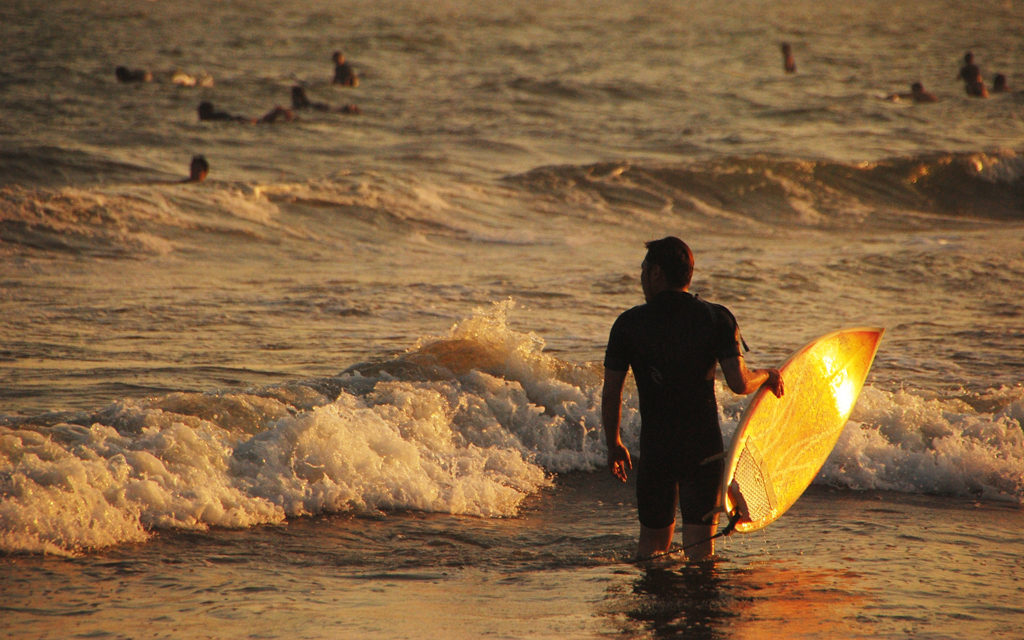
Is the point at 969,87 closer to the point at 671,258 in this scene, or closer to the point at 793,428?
the point at 793,428

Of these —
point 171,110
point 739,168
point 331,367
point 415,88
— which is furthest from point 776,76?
point 331,367

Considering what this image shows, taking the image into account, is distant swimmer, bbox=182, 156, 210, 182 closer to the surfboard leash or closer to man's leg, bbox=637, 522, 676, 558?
man's leg, bbox=637, 522, 676, 558

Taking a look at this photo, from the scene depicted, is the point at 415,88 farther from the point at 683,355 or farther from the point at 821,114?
the point at 683,355

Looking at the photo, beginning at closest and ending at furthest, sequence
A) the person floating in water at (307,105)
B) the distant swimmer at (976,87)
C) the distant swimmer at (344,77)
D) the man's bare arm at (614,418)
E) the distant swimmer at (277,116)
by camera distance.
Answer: the man's bare arm at (614,418) < the distant swimmer at (277,116) < the person floating in water at (307,105) < the distant swimmer at (344,77) < the distant swimmer at (976,87)

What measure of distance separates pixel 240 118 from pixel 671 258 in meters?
18.7

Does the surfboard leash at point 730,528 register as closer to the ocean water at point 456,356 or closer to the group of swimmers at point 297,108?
the ocean water at point 456,356

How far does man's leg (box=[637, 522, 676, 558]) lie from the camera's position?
436 centimetres

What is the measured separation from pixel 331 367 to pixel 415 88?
2020 cm

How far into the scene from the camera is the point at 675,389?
4.12 meters

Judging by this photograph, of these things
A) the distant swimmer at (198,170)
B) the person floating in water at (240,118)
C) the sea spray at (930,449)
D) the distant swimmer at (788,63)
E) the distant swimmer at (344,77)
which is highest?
the distant swimmer at (788,63)

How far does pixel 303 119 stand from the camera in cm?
2211

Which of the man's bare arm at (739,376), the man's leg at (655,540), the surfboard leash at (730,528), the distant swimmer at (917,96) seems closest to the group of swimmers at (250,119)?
the man's leg at (655,540)

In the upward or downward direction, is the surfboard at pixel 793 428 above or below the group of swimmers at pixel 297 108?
below

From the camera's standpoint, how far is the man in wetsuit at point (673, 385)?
4.04 meters
